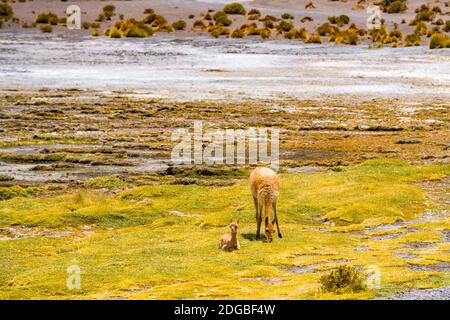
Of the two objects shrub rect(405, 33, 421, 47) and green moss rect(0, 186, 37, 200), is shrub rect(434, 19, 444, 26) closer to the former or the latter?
shrub rect(405, 33, 421, 47)

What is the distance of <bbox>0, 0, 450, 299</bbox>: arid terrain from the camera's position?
14125mm

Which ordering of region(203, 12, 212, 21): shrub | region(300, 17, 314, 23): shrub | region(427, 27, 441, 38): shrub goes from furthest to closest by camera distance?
region(300, 17, 314, 23): shrub → region(203, 12, 212, 21): shrub → region(427, 27, 441, 38): shrub

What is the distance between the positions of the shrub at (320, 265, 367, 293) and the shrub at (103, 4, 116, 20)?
70334 millimetres

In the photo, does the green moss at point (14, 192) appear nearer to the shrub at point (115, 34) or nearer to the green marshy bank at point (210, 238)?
the green marshy bank at point (210, 238)

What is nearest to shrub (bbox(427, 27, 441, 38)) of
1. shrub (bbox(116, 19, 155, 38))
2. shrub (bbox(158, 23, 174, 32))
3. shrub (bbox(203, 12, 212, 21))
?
shrub (bbox(203, 12, 212, 21))

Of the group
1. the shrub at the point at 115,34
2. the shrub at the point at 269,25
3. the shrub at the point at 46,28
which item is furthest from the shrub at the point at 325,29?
the shrub at the point at 46,28

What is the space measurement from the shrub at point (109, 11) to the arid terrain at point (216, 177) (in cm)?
2447

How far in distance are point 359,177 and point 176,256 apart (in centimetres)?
854

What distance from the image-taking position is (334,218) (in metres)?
19.2

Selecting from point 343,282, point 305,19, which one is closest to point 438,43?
point 305,19

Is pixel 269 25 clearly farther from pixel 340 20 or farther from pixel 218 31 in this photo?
pixel 218 31

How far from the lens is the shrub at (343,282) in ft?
40.5
